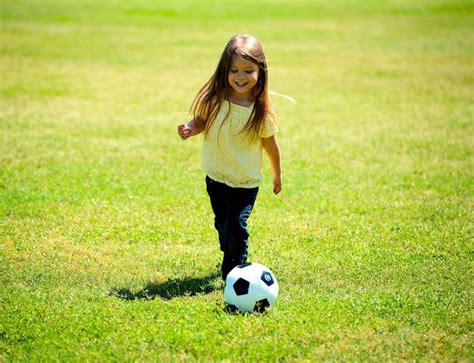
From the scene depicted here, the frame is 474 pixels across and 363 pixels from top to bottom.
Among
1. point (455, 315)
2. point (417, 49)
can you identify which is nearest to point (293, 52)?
point (417, 49)

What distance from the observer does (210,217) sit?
24.4 ft

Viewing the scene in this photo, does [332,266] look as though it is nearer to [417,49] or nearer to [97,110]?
[97,110]

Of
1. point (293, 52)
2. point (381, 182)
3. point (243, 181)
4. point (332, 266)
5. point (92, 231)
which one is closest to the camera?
point (243, 181)

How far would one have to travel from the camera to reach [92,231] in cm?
691

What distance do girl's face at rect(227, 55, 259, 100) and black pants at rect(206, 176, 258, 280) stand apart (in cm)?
75

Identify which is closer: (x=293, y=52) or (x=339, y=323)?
(x=339, y=323)

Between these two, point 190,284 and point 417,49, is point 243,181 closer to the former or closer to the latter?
point 190,284

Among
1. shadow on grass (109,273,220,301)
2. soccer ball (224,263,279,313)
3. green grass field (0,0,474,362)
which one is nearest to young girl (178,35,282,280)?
shadow on grass (109,273,220,301)

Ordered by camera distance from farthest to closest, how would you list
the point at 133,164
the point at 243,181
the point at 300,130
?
the point at 300,130, the point at 133,164, the point at 243,181

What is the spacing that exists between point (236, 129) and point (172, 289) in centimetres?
131

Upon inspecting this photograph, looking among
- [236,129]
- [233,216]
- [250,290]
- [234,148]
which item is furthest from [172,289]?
[236,129]

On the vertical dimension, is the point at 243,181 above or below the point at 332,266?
above

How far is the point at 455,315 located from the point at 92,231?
133 inches

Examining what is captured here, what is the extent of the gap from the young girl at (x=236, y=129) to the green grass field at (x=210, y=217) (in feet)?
1.98
